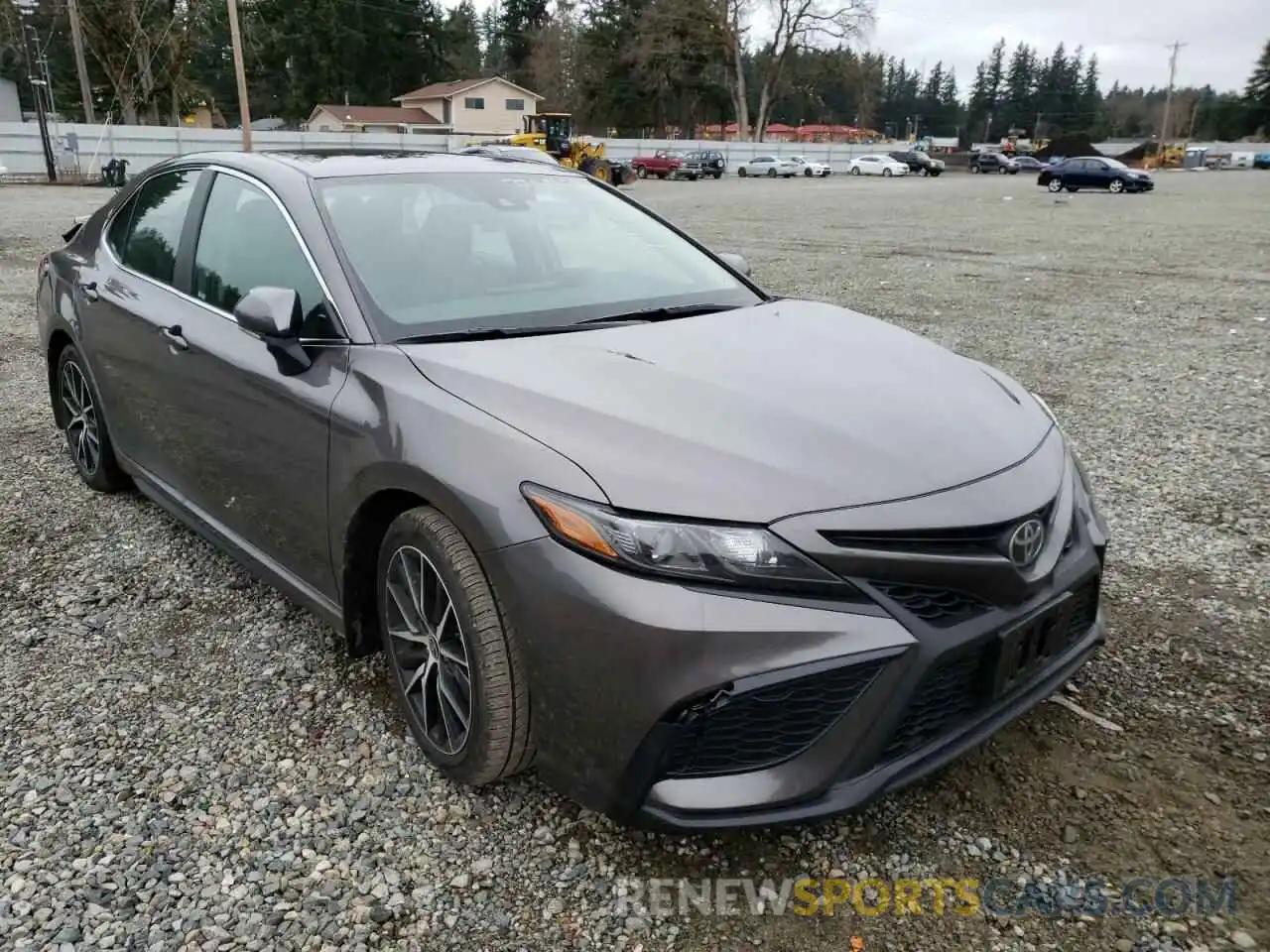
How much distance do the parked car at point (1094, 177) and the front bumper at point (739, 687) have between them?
39224 mm

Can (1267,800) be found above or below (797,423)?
below

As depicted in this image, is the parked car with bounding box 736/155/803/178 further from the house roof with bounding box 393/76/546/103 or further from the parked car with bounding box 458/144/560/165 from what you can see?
the parked car with bounding box 458/144/560/165

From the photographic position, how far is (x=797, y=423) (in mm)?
2297

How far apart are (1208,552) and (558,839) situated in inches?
119

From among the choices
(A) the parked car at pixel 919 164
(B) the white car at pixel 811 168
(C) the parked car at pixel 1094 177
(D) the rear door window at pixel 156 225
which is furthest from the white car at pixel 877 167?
(D) the rear door window at pixel 156 225

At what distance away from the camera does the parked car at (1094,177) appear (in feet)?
117

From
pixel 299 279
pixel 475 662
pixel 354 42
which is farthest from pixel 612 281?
pixel 354 42

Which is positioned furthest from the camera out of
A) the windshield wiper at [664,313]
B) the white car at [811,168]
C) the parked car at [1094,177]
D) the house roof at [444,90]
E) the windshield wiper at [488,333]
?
the house roof at [444,90]

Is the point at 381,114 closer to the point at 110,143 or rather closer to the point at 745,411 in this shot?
the point at 110,143

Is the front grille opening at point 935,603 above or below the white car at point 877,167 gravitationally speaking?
below

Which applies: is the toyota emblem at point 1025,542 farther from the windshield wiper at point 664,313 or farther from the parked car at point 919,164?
the parked car at point 919,164

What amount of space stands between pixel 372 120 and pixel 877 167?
33.2 meters

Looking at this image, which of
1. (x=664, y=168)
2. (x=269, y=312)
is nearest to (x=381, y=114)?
(x=664, y=168)

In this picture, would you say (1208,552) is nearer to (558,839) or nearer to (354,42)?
(558,839)
